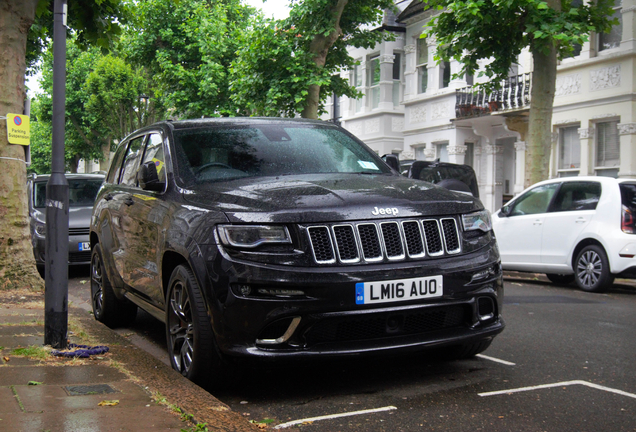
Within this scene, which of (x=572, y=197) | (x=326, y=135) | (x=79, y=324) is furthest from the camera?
(x=572, y=197)

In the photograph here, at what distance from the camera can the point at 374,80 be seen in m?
32.1

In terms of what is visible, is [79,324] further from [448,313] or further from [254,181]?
[448,313]

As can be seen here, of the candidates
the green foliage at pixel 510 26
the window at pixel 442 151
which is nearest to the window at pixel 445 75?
the window at pixel 442 151

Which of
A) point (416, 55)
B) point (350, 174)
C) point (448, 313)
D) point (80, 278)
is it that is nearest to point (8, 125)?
point (80, 278)

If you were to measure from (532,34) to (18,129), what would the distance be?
968cm

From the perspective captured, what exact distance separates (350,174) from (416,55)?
24194 millimetres

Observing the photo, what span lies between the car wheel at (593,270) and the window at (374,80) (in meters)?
20.9

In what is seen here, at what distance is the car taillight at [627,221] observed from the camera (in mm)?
10562

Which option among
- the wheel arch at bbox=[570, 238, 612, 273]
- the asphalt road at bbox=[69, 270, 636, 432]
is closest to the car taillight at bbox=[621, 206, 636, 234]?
the wheel arch at bbox=[570, 238, 612, 273]

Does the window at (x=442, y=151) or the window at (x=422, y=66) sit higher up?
the window at (x=422, y=66)

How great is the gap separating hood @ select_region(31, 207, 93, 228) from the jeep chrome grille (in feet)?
28.6

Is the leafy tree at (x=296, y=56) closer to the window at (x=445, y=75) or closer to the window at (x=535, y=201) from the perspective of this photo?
the window at (x=445, y=75)

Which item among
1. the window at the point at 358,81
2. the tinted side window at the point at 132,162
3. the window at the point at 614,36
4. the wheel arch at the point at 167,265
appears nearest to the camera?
the wheel arch at the point at 167,265

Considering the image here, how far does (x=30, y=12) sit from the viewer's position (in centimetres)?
980
